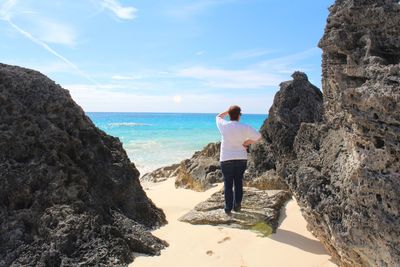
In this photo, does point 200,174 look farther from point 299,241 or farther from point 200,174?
point 299,241

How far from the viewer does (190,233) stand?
17.5 ft

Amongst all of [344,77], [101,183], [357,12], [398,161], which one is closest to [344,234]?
[398,161]

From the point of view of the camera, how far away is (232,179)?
5.96m

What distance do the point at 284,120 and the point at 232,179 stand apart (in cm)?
255

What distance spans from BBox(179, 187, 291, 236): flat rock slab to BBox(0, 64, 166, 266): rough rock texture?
2.08 feet

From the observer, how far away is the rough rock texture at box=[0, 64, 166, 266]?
4195 mm

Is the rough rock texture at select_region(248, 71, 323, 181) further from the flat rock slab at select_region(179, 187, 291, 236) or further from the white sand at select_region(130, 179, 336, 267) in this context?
the white sand at select_region(130, 179, 336, 267)

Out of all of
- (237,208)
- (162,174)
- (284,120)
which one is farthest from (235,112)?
(162,174)

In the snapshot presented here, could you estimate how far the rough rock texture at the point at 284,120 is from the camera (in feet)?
25.9

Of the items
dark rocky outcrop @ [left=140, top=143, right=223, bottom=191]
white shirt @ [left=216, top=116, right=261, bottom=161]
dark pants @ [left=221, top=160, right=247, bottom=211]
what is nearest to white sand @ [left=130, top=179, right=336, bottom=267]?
dark pants @ [left=221, top=160, right=247, bottom=211]

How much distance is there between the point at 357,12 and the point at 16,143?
4.21 metres

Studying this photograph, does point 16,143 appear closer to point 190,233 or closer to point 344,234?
point 190,233

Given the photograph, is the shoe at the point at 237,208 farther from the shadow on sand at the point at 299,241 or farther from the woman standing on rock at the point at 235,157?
the shadow on sand at the point at 299,241

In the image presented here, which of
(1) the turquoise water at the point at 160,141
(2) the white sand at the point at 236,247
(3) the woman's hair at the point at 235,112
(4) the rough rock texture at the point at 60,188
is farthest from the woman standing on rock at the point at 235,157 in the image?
(1) the turquoise water at the point at 160,141
